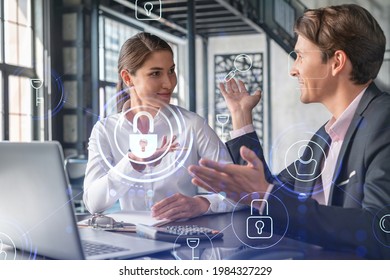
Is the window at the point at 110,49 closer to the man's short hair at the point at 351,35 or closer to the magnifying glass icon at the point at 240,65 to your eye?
the magnifying glass icon at the point at 240,65

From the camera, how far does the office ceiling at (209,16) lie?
205cm

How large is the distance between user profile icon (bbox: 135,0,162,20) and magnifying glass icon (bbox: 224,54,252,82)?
0.31m

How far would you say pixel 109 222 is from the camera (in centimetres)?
194

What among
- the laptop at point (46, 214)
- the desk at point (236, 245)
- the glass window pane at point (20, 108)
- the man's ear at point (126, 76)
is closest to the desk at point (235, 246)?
the desk at point (236, 245)

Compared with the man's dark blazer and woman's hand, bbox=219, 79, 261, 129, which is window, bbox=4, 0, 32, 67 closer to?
woman's hand, bbox=219, 79, 261, 129

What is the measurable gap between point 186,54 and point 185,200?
0.51 metres

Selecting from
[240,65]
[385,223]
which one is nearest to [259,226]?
[385,223]

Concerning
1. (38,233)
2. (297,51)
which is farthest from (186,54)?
(38,233)

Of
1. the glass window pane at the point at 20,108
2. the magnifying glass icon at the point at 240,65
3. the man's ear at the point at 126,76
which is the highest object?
the magnifying glass icon at the point at 240,65

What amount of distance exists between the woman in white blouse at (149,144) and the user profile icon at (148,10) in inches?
2.5

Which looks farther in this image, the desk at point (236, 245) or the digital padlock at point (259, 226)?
the digital padlock at point (259, 226)

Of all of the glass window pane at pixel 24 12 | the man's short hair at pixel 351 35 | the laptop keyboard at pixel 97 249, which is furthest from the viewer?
the glass window pane at pixel 24 12

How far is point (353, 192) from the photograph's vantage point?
6.35 feet

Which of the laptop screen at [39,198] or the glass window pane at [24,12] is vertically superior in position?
the glass window pane at [24,12]
